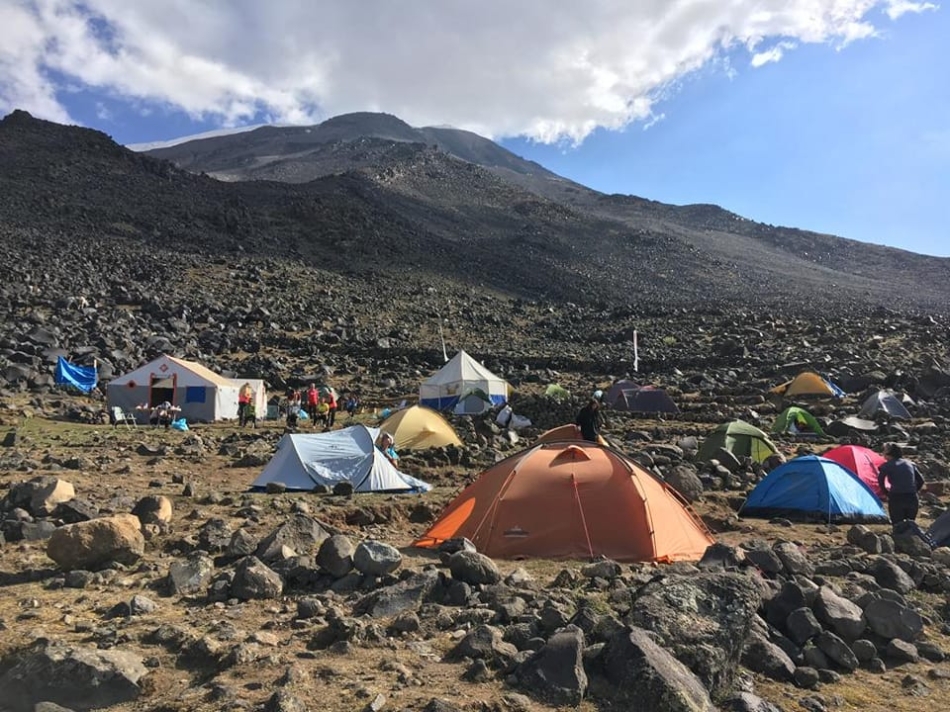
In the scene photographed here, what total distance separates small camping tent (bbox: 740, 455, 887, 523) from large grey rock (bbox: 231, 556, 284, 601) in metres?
7.72

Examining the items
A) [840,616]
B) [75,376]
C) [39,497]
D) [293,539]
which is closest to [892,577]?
[840,616]

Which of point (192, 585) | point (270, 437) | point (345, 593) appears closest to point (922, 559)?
point (345, 593)

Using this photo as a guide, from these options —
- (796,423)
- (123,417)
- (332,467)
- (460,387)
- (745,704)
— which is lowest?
(123,417)

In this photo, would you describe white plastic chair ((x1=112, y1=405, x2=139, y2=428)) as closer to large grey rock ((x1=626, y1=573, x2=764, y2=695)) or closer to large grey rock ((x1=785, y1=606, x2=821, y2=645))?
large grey rock ((x1=626, y1=573, x2=764, y2=695))

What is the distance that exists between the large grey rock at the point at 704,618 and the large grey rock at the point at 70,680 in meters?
3.17

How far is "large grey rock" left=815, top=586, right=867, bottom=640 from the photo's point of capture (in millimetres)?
5574

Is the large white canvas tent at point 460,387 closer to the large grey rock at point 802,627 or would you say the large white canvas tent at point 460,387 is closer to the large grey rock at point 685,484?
the large grey rock at point 685,484

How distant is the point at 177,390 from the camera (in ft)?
70.8

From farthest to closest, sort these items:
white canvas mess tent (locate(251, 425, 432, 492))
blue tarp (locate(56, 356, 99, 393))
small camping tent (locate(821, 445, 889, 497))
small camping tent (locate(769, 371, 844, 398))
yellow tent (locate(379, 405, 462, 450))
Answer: small camping tent (locate(769, 371, 844, 398)) < blue tarp (locate(56, 356, 99, 393)) < yellow tent (locate(379, 405, 462, 450)) < small camping tent (locate(821, 445, 889, 497)) < white canvas mess tent (locate(251, 425, 432, 492))

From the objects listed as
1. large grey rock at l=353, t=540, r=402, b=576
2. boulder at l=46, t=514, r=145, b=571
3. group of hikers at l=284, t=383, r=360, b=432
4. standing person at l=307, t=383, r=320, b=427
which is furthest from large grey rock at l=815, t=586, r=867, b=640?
standing person at l=307, t=383, r=320, b=427

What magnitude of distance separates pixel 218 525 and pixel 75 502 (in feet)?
5.60

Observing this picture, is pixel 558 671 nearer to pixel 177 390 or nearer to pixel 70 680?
pixel 70 680

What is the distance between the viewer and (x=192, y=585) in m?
6.09

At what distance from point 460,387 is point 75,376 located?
42.7 feet
